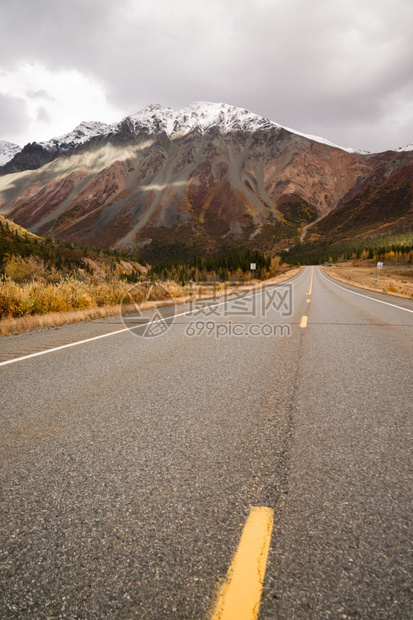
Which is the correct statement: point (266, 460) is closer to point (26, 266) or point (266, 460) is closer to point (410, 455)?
point (410, 455)

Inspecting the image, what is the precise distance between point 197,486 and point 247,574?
0.65 metres

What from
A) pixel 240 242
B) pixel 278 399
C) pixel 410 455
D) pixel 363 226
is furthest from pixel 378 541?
pixel 363 226

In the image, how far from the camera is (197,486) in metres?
1.92

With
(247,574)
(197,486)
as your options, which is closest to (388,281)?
(197,486)

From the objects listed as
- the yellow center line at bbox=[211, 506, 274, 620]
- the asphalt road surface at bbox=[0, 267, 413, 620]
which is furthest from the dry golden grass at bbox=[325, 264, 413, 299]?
the yellow center line at bbox=[211, 506, 274, 620]

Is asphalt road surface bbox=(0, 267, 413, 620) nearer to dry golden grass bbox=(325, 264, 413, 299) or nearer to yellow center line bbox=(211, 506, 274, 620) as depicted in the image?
yellow center line bbox=(211, 506, 274, 620)

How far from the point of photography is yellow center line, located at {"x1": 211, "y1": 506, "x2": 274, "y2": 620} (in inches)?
46.0

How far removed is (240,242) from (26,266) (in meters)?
173

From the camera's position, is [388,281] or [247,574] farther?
[388,281]

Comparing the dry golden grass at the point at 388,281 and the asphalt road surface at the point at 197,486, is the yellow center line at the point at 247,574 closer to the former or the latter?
the asphalt road surface at the point at 197,486

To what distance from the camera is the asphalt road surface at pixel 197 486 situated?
50.1 inches

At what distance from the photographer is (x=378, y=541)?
1512 mm

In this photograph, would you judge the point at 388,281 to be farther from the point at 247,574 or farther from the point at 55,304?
the point at 247,574

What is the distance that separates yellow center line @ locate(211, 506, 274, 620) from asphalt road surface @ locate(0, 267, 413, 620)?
1.6 inches
